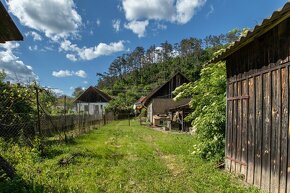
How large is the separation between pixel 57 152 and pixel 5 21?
544 cm

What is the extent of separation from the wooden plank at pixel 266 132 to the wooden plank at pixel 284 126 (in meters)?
0.44

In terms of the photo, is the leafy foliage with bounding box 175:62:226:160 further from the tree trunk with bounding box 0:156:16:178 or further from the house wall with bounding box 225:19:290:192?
the tree trunk with bounding box 0:156:16:178

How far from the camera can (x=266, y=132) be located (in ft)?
18.4

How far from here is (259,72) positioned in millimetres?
5898

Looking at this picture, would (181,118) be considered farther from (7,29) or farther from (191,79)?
(191,79)

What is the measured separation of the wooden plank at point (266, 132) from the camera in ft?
18.0

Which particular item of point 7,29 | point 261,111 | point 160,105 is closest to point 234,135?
point 261,111

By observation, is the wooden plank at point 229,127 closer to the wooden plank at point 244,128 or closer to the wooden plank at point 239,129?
the wooden plank at point 239,129

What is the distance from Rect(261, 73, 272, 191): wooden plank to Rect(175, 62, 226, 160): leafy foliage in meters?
2.72

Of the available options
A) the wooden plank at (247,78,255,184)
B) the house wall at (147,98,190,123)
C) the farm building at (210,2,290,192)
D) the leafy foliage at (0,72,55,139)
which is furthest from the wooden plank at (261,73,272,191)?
the house wall at (147,98,190,123)

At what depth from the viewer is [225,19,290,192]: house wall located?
16.4 ft

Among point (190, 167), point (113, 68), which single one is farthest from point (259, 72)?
point (113, 68)

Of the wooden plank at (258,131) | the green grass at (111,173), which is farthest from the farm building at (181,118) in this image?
the wooden plank at (258,131)

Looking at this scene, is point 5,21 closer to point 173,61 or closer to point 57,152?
point 57,152
